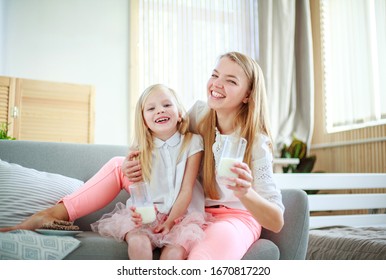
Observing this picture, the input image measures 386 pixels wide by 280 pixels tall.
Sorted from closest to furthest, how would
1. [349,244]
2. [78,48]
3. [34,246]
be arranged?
[34,246]
[349,244]
[78,48]

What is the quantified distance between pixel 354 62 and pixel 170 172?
2.18 m

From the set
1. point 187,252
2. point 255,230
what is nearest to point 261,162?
point 255,230

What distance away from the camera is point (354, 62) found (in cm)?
294

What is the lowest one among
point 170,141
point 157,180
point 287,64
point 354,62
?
point 157,180

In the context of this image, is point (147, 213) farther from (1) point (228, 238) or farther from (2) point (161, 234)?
(1) point (228, 238)

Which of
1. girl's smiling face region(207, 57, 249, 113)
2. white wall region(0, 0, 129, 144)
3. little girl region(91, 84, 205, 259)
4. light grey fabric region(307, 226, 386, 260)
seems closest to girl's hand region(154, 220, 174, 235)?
little girl region(91, 84, 205, 259)

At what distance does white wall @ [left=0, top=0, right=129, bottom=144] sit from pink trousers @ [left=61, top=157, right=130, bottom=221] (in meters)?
1.95

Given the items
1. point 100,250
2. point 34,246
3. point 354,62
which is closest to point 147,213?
point 100,250

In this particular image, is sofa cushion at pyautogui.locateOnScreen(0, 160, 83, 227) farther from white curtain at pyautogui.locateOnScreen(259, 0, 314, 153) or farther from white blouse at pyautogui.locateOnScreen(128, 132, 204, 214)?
white curtain at pyautogui.locateOnScreen(259, 0, 314, 153)

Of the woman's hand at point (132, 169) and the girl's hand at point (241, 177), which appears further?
the woman's hand at point (132, 169)

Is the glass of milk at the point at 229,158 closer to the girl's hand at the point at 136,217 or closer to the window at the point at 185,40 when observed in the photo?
the girl's hand at the point at 136,217

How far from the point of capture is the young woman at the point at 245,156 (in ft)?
3.34

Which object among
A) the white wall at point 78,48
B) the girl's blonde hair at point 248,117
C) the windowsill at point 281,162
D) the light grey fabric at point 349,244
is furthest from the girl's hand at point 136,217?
the white wall at point 78,48

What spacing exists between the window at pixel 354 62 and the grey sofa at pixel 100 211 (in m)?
1.83
